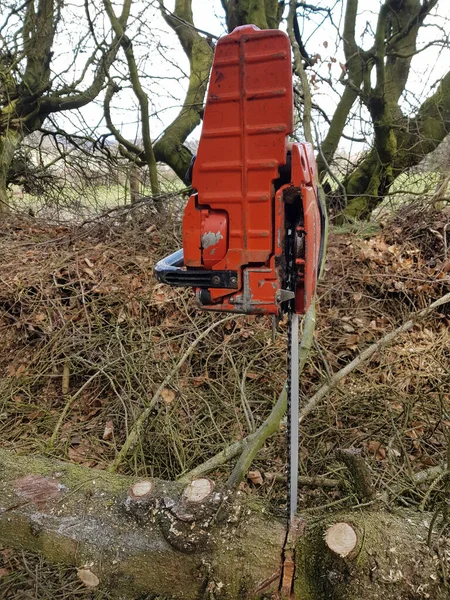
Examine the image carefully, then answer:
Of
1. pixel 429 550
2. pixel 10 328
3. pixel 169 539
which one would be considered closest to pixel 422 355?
pixel 429 550

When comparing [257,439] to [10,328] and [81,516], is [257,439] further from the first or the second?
[10,328]

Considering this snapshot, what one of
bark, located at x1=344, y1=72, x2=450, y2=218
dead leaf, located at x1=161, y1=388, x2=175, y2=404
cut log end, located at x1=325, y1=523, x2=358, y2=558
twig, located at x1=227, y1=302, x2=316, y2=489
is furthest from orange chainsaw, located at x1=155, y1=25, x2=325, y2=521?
bark, located at x1=344, y1=72, x2=450, y2=218

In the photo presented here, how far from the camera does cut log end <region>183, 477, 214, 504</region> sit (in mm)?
1476

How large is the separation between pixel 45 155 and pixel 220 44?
5930mm

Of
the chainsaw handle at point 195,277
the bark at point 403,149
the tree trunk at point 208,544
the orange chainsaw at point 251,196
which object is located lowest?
the tree trunk at point 208,544

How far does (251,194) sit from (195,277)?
12.0 inches

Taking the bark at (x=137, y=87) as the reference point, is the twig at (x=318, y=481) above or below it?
below

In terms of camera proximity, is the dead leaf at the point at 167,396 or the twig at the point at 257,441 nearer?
the twig at the point at 257,441

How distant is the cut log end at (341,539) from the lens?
50.9 inches

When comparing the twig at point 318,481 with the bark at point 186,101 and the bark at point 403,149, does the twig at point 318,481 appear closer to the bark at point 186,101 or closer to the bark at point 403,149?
the bark at point 403,149

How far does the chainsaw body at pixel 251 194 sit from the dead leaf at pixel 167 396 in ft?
5.40

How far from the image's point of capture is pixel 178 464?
2600 mm

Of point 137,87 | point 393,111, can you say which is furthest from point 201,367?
point 393,111

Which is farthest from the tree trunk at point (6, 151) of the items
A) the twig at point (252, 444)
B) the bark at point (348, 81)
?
the twig at point (252, 444)
